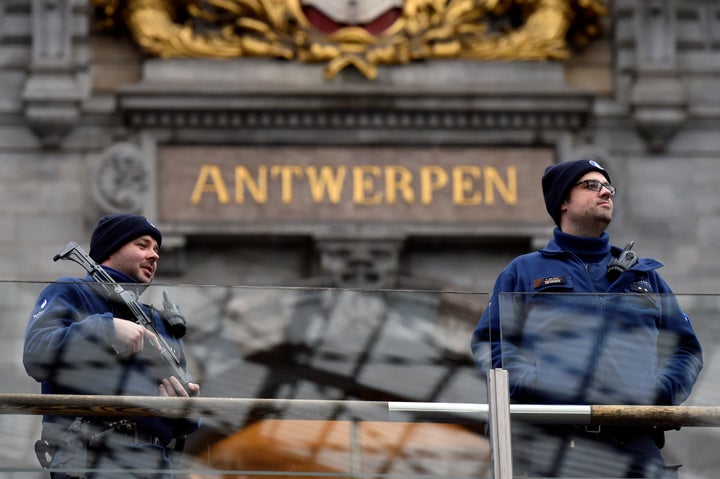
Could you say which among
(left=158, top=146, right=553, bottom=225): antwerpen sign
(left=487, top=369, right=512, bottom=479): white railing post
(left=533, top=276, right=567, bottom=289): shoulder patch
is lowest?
(left=487, top=369, right=512, bottom=479): white railing post

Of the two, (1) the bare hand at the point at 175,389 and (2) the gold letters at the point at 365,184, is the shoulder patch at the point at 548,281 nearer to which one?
(1) the bare hand at the point at 175,389

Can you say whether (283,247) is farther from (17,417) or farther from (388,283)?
(17,417)

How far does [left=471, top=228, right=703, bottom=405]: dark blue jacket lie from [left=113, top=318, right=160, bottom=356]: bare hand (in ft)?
4.76

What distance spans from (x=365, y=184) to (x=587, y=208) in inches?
390

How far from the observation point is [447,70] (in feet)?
66.5

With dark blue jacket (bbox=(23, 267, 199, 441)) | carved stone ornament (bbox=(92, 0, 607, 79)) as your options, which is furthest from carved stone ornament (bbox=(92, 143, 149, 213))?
dark blue jacket (bbox=(23, 267, 199, 441))

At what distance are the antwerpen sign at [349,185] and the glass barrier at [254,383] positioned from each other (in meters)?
10.2

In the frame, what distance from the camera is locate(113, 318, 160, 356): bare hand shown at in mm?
9445

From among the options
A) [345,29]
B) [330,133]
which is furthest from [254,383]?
[345,29]

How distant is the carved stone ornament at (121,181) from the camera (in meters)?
19.7

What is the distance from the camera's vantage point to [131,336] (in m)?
9.46

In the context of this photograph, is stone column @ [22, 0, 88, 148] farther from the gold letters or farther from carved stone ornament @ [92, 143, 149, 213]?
the gold letters

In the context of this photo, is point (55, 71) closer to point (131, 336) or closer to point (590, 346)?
point (131, 336)

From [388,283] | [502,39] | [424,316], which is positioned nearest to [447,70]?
[502,39]
